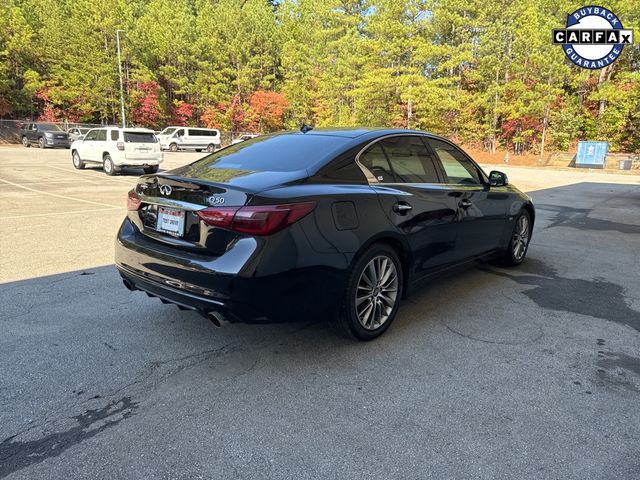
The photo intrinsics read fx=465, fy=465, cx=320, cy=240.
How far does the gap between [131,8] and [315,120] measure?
21239mm

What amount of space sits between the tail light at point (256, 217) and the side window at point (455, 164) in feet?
6.47

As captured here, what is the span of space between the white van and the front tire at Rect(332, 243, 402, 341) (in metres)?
35.7

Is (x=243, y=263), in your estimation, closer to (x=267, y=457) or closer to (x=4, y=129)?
(x=267, y=457)

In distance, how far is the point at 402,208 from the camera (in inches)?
→ 140

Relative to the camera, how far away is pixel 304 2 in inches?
2141

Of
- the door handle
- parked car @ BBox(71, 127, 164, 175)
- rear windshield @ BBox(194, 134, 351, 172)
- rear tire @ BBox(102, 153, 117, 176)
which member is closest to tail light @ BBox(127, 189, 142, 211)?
rear windshield @ BBox(194, 134, 351, 172)

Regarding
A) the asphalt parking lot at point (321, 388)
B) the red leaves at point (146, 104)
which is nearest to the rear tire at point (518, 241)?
the asphalt parking lot at point (321, 388)

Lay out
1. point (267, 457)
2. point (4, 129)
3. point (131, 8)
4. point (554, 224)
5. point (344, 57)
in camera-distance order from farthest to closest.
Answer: point (131, 8) < point (344, 57) < point (4, 129) < point (554, 224) < point (267, 457)

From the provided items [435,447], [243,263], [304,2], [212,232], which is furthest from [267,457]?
[304,2]

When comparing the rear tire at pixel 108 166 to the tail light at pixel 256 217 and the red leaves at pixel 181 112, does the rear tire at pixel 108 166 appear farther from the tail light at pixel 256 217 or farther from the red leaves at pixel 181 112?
the red leaves at pixel 181 112

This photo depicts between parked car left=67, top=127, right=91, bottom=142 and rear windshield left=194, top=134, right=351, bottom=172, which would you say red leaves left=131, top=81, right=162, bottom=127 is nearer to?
parked car left=67, top=127, right=91, bottom=142

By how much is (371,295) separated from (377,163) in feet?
3.33

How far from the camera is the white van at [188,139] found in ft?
120

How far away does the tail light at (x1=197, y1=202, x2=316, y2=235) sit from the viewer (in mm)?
2764
